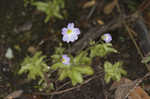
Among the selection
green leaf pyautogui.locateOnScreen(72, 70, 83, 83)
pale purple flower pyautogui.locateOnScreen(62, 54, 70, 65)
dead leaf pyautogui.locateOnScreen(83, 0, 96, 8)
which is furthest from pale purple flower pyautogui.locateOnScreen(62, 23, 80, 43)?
dead leaf pyautogui.locateOnScreen(83, 0, 96, 8)

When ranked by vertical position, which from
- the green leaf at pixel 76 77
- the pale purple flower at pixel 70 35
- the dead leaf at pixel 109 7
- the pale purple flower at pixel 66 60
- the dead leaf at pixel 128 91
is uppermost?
the dead leaf at pixel 109 7

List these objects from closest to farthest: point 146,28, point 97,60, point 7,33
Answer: point 97,60
point 146,28
point 7,33

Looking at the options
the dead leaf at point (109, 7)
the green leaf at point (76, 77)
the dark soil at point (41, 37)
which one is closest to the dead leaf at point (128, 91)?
the dark soil at point (41, 37)

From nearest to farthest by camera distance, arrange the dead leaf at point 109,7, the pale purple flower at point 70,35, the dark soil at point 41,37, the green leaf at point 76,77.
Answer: the green leaf at point 76,77, the pale purple flower at point 70,35, the dark soil at point 41,37, the dead leaf at point 109,7

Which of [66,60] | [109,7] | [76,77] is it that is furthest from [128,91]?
[109,7]

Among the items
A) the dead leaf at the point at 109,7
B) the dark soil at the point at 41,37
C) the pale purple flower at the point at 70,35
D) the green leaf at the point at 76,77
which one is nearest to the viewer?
the green leaf at the point at 76,77

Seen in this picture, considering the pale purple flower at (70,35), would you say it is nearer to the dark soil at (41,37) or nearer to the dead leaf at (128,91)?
the dark soil at (41,37)

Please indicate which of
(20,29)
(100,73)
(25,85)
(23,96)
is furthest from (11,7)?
(100,73)

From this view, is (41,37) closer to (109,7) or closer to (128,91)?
(109,7)

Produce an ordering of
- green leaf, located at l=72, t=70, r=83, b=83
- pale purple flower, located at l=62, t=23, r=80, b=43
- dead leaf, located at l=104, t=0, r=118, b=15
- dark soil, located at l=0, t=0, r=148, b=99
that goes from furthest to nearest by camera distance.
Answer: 1. dead leaf, located at l=104, t=0, r=118, b=15
2. dark soil, located at l=0, t=0, r=148, b=99
3. pale purple flower, located at l=62, t=23, r=80, b=43
4. green leaf, located at l=72, t=70, r=83, b=83

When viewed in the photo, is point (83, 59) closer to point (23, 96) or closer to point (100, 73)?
point (100, 73)

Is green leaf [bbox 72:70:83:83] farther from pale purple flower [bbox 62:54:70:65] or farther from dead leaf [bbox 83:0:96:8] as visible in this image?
dead leaf [bbox 83:0:96:8]
